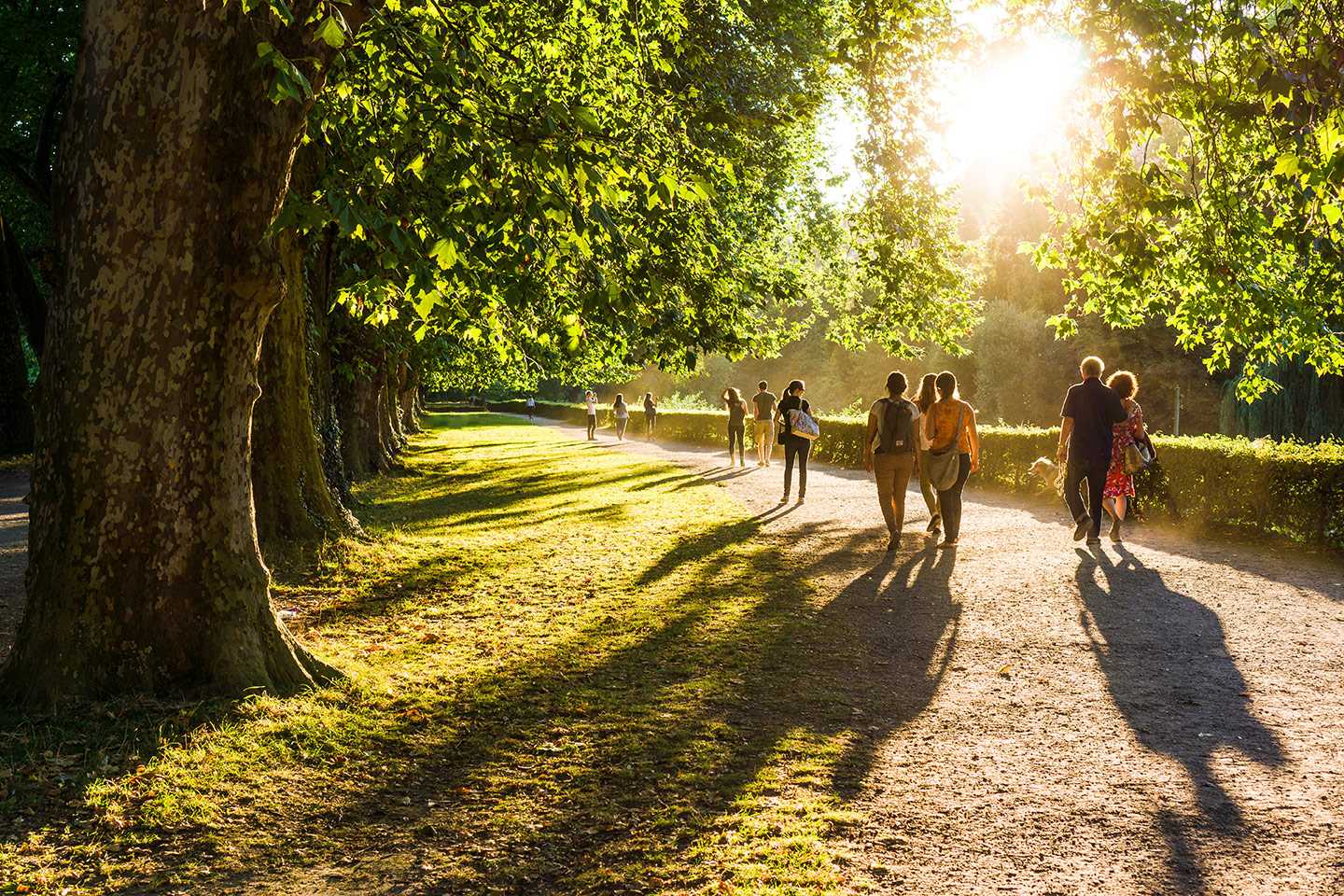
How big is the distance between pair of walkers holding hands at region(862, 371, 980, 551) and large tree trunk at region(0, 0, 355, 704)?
23.8 feet

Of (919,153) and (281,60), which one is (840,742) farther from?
(919,153)

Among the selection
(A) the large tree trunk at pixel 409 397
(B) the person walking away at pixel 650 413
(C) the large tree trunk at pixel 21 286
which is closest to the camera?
(C) the large tree trunk at pixel 21 286

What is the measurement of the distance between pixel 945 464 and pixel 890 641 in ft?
14.1

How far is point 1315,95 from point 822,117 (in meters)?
12.7

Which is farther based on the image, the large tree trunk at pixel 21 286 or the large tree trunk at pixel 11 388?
the large tree trunk at pixel 11 388

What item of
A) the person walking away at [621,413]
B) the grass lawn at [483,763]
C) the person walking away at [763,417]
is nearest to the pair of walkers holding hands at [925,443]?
the grass lawn at [483,763]

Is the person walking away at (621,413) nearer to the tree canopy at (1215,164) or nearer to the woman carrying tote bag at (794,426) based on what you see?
the woman carrying tote bag at (794,426)

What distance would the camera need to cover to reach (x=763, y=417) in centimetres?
2091

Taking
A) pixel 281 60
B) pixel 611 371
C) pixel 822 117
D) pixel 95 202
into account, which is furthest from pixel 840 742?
pixel 611 371

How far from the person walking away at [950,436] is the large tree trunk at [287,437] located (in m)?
6.50

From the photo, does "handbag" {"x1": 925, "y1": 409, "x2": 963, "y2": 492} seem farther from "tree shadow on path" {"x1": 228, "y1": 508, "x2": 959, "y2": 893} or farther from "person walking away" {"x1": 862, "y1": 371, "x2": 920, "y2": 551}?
"tree shadow on path" {"x1": 228, "y1": 508, "x2": 959, "y2": 893}

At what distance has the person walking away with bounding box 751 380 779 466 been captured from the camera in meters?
20.2

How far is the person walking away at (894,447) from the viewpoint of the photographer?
1102 centimetres

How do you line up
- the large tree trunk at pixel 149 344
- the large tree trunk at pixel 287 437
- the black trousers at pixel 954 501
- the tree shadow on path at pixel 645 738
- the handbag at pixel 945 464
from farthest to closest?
the black trousers at pixel 954 501 < the handbag at pixel 945 464 < the large tree trunk at pixel 287 437 < the large tree trunk at pixel 149 344 < the tree shadow on path at pixel 645 738
